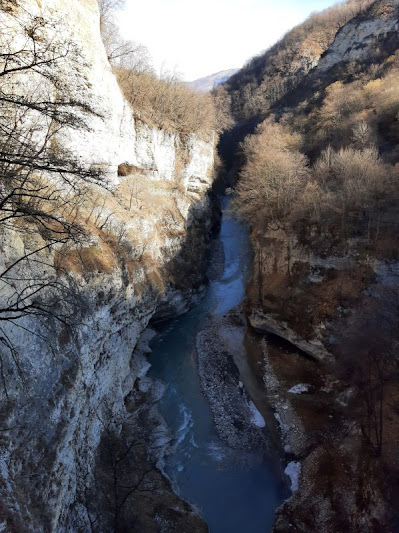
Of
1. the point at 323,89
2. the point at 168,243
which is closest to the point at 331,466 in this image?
the point at 168,243

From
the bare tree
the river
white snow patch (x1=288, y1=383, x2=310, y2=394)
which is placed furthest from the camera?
white snow patch (x1=288, y1=383, x2=310, y2=394)

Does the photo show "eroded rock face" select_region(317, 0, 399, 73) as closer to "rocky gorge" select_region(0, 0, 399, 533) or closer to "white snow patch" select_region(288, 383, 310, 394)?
"rocky gorge" select_region(0, 0, 399, 533)

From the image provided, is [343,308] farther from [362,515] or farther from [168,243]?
[168,243]

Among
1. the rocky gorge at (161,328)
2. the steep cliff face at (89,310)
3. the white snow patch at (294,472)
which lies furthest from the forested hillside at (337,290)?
the steep cliff face at (89,310)

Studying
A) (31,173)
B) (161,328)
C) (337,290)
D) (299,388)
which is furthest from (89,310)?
(337,290)

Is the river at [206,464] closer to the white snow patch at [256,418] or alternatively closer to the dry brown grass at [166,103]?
the white snow patch at [256,418]

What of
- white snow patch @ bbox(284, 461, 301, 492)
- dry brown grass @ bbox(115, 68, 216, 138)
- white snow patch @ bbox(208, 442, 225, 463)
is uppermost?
dry brown grass @ bbox(115, 68, 216, 138)

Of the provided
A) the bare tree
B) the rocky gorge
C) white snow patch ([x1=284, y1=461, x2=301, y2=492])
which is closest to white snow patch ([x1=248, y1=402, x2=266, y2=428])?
the rocky gorge
